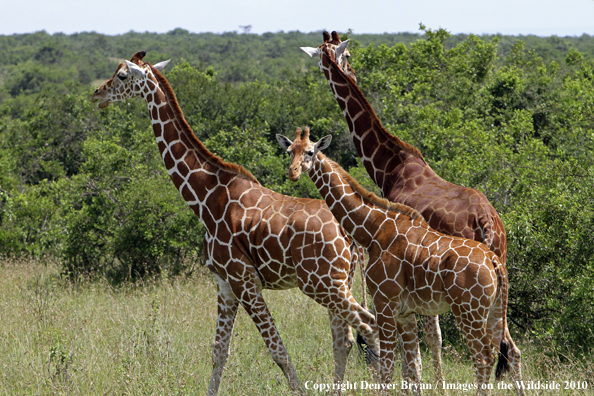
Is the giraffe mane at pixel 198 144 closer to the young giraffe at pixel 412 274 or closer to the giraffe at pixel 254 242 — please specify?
the giraffe at pixel 254 242

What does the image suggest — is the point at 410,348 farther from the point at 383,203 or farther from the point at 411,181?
the point at 411,181

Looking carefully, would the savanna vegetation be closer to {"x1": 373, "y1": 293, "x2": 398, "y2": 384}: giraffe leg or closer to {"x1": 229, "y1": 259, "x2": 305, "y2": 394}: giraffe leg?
{"x1": 229, "y1": 259, "x2": 305, "y2": 394}: giraffe leg

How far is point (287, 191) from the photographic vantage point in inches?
485

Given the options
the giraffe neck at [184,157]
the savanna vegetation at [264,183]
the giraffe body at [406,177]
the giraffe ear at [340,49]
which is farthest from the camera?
the giraffe ear at [340,49]

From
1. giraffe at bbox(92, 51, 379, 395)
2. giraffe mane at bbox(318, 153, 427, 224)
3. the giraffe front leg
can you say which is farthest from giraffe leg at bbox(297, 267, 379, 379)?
giraffe mane at bbox(318, 153, 427, 224)

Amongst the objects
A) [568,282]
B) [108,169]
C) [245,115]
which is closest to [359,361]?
[568,282]

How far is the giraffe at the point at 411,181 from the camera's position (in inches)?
219

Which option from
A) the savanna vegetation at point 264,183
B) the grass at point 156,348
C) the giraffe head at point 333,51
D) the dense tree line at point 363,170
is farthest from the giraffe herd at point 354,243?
the dense tree line at point 363,170

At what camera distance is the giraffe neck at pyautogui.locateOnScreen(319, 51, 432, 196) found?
6.58 metres

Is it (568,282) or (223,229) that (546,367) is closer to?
(568,282)

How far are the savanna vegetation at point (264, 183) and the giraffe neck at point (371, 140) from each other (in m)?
1.96

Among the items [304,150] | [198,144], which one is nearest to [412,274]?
[304,150]

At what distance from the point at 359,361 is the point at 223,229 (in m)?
2.65

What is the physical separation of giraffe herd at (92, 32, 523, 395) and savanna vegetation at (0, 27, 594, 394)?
51.7 inches
